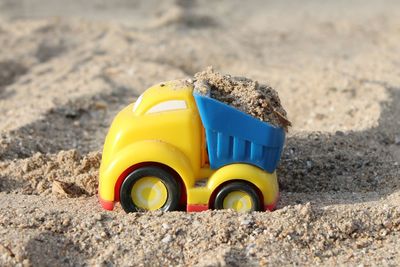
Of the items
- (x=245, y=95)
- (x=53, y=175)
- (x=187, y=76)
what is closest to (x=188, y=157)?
(x=245, y=95)

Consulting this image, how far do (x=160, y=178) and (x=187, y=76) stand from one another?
11.5 feet

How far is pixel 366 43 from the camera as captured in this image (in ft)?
29.4

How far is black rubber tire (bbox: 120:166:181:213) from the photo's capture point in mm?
3816

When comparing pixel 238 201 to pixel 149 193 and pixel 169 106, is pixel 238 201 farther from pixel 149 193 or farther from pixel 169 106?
pixel 169 106

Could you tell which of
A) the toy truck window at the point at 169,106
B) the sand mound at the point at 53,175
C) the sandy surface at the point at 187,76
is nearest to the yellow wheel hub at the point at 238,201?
the sandy surface at the point at 187,76

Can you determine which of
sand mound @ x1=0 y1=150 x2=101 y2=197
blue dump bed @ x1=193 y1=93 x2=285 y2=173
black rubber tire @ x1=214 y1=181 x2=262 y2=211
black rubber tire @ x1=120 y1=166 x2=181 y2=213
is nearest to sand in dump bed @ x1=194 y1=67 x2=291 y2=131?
blue dump bed @ x1=193 y1=93 x2=285 y2=173

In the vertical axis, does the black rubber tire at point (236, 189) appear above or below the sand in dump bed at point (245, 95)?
below

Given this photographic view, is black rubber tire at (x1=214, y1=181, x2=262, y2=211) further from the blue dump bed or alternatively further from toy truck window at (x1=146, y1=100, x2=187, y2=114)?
toy truck window at (x1=146, y1=100, x2=187, y2=114)

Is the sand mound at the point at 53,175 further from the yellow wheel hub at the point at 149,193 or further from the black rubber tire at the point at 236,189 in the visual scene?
the black rubber tire at the point at 236,189

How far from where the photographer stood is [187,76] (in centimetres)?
725

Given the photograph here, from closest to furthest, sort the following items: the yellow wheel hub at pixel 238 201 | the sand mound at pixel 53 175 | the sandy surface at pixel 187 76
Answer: the sandy surface at pixel 187 76 < the yellow wheel hub at pixel 238 201 < the sand mound at pixel 53 175

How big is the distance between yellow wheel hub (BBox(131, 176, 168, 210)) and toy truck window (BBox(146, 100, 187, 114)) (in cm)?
34

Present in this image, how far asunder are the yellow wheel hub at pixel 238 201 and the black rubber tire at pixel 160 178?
25 centimetres

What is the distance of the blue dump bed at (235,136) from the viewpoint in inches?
149
